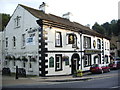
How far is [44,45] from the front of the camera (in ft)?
62.0

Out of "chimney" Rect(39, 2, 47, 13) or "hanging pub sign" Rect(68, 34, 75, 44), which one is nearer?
"hanging pub sign" Rect(68, 34, 75, 44)

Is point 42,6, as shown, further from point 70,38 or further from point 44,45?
point 44,45

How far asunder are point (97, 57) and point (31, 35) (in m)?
14.1

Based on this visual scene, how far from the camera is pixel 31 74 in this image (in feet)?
64.7

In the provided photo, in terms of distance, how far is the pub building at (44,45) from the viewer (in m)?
19.1

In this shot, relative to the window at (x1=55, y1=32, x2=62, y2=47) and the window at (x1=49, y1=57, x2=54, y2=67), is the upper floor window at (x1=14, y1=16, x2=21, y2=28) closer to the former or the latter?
the window at (x1=55, y1=32, x2=62, y2=47)

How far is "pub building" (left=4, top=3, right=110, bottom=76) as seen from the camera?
19103mm

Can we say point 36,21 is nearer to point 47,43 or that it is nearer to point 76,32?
point 47,43

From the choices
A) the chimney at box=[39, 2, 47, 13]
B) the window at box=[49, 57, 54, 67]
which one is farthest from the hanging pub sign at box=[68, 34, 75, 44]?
the chimney at box=[39, 2, 47, 13]

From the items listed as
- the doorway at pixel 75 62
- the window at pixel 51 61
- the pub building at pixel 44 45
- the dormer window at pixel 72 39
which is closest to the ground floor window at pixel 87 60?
the pub building at pixel 44 45

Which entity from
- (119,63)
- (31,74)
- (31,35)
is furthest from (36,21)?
(119,63)

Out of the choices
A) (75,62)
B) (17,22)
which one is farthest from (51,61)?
(17,22)

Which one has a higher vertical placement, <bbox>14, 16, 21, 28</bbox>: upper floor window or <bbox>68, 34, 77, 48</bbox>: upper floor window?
<bbox>14, 16, 21, 28</bbox>: upper floor window

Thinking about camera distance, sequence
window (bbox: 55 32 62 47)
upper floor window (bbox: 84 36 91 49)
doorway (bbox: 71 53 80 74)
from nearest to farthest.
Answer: window (bbox: 55 32 62 47)
doorway (bbox: 71 53 80 74)
upper floor window (bbox: 84 36 91 49)
